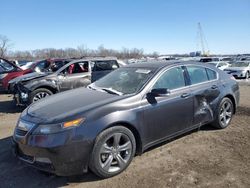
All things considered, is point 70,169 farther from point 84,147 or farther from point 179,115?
point 179,115

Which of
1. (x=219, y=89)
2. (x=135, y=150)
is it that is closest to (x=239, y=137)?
(x=219, y=89)

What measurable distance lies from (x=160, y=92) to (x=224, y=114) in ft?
7.83

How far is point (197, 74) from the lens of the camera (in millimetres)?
5383

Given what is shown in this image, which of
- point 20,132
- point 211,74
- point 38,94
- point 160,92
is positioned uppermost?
point 211,74

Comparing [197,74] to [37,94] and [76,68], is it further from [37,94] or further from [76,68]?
[37,94]

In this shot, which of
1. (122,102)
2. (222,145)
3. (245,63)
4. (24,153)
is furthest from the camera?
(245,63)

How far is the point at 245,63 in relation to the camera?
21.3 m

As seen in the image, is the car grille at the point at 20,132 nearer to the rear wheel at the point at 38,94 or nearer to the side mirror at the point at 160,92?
the side mirror at the point at 160,92

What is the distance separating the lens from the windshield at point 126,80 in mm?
4473

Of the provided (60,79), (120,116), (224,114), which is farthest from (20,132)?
(60,79)

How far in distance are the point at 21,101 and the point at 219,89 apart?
19.4ft

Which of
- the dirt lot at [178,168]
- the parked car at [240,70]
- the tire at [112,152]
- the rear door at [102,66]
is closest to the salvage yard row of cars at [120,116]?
the tire at [112,152]

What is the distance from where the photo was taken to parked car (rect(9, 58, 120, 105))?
27.6 ft

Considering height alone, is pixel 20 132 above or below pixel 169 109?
below
